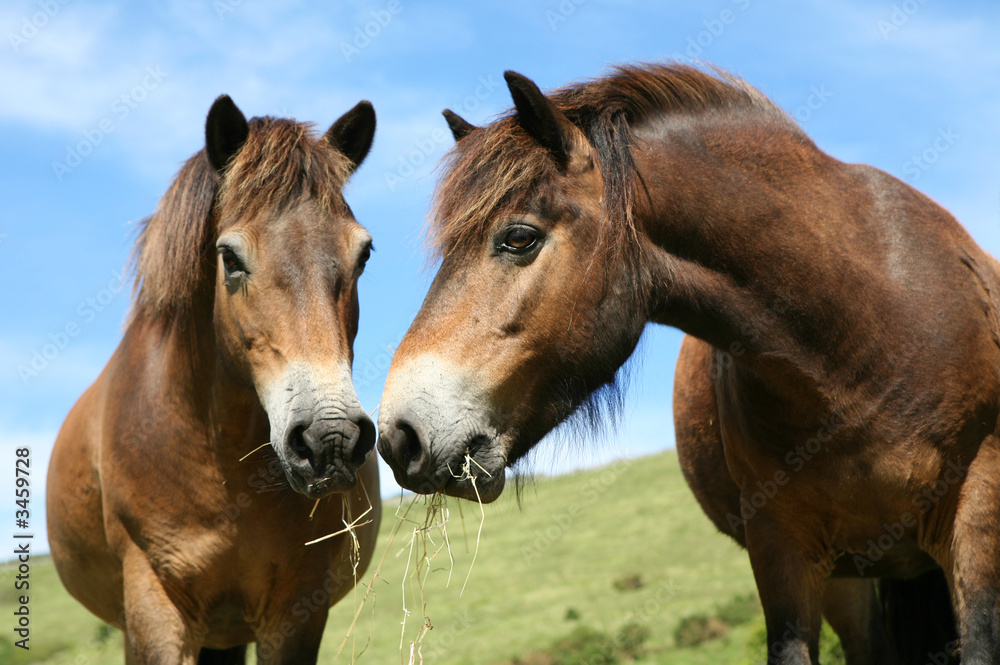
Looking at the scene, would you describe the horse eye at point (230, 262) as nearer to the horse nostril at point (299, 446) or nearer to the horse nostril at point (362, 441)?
the horse nostril at point (299, 446)

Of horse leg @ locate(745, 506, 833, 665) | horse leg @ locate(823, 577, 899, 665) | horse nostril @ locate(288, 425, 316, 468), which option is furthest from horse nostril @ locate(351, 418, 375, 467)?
horse leg @ locate(823, 577, 899, 665)

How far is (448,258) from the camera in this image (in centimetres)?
342

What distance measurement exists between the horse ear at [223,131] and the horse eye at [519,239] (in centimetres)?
193

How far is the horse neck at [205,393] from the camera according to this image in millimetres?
4539

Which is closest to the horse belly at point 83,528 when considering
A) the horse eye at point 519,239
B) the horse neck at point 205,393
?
the horse neck at point 205,393

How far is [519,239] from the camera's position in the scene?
3.35 meters

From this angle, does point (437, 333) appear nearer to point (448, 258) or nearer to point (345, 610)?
point (448, 258)

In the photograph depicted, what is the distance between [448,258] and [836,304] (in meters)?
1.72

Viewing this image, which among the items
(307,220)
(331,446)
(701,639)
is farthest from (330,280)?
(701,639)

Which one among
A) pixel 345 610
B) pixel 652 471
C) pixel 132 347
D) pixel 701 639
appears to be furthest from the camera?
pixel 652 471

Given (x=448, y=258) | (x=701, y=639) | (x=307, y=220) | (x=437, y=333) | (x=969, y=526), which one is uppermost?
(x=307, y=220)

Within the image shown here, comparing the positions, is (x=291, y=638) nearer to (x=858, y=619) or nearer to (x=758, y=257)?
(x=758, y=257)

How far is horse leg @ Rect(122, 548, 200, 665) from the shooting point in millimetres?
4402

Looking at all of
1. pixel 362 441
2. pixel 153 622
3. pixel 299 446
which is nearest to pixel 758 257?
pixel 362 441
